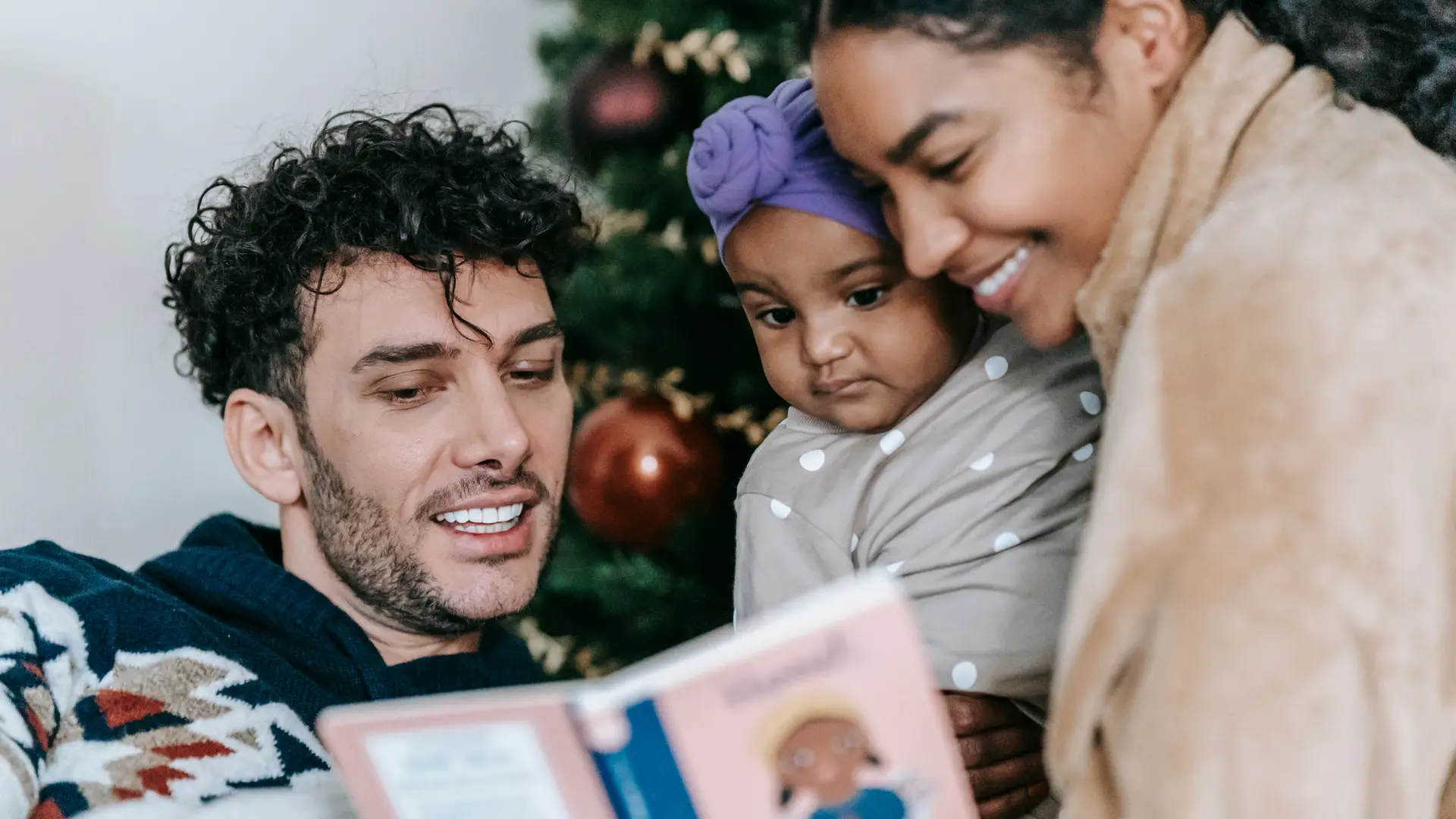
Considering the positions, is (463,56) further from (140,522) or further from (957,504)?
(957,504)

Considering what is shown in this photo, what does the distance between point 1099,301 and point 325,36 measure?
1651 millimetres

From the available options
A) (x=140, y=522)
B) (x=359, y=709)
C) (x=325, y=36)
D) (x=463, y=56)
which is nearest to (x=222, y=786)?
(x=359, y=709)

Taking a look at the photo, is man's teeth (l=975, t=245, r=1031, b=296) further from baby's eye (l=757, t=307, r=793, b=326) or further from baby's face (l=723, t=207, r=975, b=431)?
baby's eye (l=757, t=307, r=793, b=326)

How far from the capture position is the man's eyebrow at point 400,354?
4.55 feet

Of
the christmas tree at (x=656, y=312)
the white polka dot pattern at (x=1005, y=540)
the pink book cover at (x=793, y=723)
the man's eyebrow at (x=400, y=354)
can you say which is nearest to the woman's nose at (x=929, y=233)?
the white polka dot pattern at (x=1005, y=540)

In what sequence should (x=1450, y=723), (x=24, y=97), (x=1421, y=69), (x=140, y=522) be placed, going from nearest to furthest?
(x=1450, y=723) < (x=1421, y=69) < (x=24, y=97) < (x=140, y=522)

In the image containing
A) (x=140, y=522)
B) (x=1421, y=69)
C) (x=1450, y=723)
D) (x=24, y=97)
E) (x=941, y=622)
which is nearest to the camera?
(x=1450, y=723)

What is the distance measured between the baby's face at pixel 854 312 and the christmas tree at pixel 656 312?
2.27 feet

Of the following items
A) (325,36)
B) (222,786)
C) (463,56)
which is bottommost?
(222,786)

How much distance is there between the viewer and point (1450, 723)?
0.80 m

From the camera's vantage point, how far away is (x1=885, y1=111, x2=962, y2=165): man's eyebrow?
0.94m

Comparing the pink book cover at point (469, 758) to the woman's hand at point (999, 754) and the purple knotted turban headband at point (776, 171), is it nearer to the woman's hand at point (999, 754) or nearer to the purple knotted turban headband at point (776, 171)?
the woman's hand at point (999, 754)

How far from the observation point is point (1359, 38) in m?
0.94

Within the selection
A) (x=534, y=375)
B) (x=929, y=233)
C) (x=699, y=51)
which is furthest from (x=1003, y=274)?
(x=699, y=51)
